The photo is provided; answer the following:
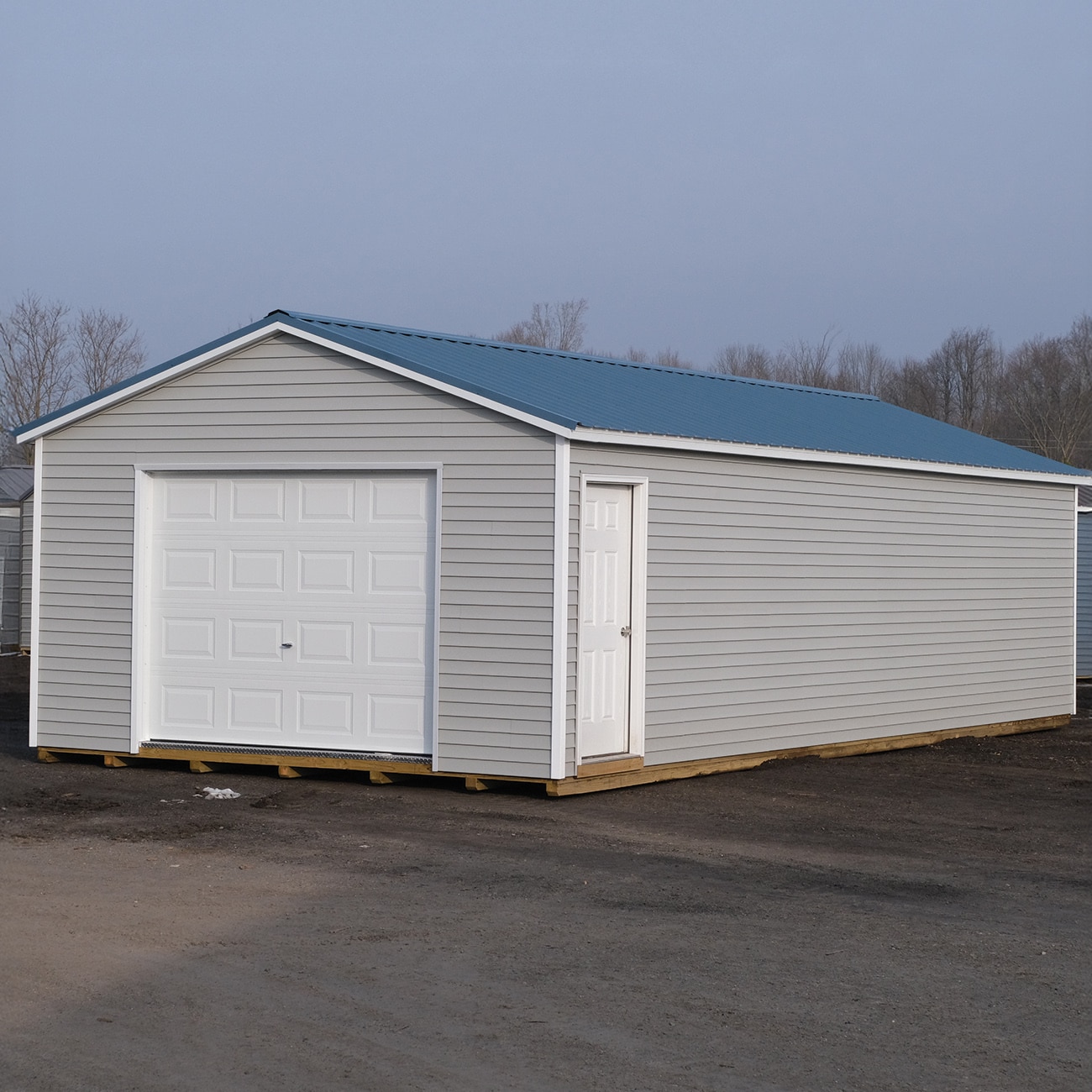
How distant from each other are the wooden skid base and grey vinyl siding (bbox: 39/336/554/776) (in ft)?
0.47

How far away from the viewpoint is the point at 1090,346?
51219 mm

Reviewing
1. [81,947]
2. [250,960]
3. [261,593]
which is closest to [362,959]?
[250,960]

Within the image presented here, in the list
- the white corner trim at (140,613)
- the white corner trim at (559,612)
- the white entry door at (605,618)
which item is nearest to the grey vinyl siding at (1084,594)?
the white entry door at (605,618)

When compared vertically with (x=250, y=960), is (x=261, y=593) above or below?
above

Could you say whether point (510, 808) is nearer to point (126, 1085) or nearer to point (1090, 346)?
point (126, 1085)

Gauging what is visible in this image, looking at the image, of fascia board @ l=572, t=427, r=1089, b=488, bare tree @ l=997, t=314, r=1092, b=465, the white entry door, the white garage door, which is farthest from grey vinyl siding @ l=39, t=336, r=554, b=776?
bare tree @ l=997, t=314, r=1092, b=465

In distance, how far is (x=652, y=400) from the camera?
13.4m

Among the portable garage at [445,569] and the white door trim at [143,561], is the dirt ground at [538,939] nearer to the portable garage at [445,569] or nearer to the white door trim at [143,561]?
the portable garage at [445,569]

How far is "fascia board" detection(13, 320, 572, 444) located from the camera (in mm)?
11266

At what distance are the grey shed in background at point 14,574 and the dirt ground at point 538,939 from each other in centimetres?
1607

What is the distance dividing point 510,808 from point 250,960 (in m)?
4.49

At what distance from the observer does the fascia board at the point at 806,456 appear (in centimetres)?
1146

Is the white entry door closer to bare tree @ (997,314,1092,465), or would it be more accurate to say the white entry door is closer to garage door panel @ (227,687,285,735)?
garage door panel @ (227,687,285,735)

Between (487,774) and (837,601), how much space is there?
4149 millimetres
